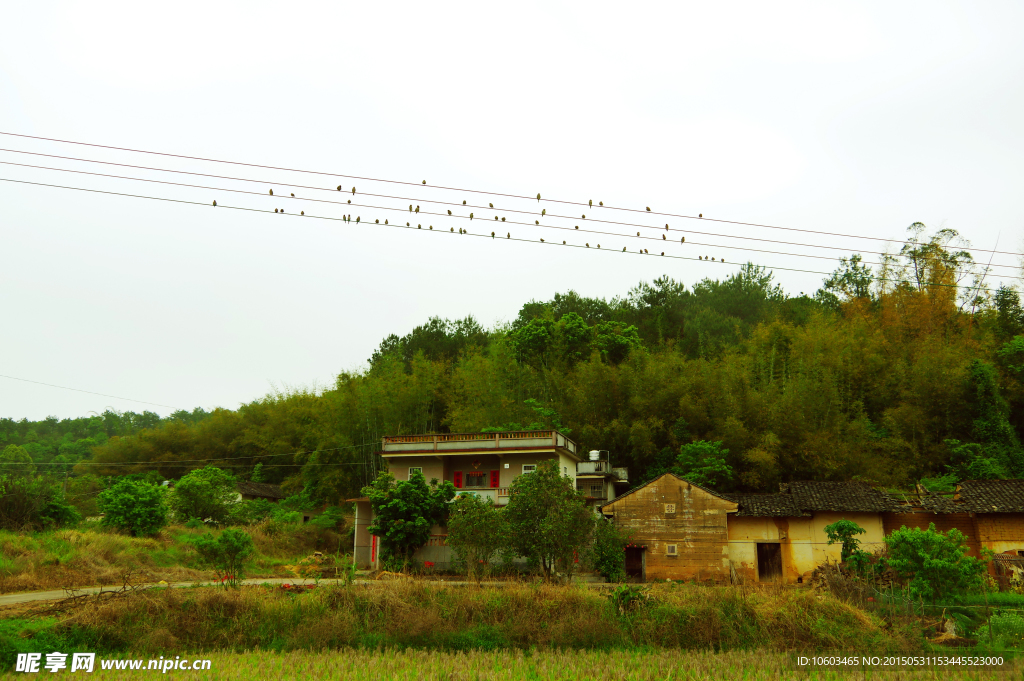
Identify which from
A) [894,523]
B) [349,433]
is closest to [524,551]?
[894,523]

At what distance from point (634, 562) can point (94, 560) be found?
1592 cm

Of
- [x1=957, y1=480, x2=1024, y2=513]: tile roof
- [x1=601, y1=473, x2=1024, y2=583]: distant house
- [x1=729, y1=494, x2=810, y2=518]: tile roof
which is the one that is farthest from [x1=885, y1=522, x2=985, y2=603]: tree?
[x1=729, y1=494, x2=810, y2=518]: tile roof

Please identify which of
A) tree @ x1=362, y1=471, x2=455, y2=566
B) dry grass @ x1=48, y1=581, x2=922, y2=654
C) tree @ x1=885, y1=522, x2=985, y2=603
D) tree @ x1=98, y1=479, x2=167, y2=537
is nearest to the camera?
dry grass @ x1=48, y1=581, x2=922, y2=654

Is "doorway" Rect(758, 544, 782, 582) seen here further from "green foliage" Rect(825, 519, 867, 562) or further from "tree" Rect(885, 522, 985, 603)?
"tree" Rect(885, 522, 985, 603)

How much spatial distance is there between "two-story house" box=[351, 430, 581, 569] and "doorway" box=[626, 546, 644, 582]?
3425mm

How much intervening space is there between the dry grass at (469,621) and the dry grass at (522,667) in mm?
836

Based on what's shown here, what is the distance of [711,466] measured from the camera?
23.9m

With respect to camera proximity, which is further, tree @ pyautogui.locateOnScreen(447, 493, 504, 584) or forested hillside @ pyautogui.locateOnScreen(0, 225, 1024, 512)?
forested hillside @ pyautogui.locateOnScreen(0, 225, 1024, 512)

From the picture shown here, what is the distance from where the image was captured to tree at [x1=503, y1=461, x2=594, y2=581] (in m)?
18.7

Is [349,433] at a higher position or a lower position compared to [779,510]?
higher

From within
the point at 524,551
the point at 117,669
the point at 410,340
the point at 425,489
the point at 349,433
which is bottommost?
the point at 117,669

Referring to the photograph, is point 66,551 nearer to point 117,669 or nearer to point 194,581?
point 194,581

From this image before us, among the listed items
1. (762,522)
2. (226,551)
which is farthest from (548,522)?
(226,551)

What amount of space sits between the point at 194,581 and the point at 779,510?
1699cm
